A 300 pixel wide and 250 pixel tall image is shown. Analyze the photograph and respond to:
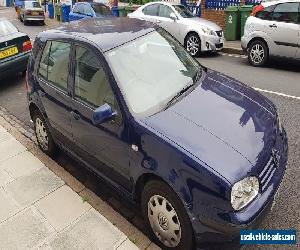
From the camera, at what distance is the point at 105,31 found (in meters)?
4.38

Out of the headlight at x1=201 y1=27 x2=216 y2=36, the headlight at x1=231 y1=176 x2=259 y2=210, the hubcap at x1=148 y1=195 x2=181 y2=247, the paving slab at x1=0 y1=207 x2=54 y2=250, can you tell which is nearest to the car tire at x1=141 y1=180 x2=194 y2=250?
the hubcap at x1=148 y1=195 x2=181 y2=247

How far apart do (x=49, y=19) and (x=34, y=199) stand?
82.8 ft

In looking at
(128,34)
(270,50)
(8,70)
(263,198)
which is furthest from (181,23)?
(263,198)

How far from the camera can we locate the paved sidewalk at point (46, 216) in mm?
3717

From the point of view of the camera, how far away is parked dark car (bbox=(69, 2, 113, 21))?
16.5 m

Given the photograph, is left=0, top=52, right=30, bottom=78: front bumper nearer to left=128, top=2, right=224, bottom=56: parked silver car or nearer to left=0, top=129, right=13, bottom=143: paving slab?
left=0, top=129, right=13, bottom=143: paving slab

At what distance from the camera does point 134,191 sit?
146 inches

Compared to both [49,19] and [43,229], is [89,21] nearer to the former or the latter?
[43,229]

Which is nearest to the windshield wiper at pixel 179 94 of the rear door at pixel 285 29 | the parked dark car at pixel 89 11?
the rear door at pixel 285 29

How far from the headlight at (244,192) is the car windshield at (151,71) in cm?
110

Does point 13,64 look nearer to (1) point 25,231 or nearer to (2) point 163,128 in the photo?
(1) point 25,231

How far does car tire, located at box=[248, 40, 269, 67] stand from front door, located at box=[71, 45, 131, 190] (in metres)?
6.53

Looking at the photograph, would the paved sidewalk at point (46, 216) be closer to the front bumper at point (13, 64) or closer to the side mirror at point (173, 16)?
the front bumper at point (13, 64)

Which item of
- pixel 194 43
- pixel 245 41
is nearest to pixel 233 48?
pixel 194 43
